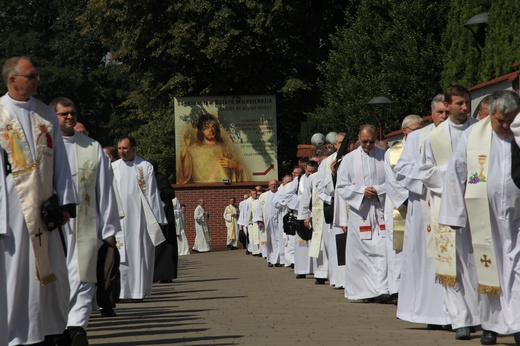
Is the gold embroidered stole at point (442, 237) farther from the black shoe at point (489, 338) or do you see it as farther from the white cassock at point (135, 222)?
the white cassock at point (135, 222)

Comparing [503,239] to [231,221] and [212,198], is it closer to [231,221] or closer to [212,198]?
[231,221]

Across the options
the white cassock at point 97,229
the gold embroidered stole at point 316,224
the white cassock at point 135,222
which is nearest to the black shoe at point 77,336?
the white cassock at point 97,229

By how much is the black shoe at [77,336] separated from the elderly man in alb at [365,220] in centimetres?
556

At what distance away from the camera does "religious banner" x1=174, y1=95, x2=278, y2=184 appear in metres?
43.1

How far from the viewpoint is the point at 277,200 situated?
91.0 ft

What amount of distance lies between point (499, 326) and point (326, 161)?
31.0ft

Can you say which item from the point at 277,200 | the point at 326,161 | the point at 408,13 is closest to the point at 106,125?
the point at 408,13

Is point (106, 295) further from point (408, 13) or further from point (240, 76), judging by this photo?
point (240, 76)

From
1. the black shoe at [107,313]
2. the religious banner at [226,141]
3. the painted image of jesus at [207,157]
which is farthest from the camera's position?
the painted image of jesus at [207,157]

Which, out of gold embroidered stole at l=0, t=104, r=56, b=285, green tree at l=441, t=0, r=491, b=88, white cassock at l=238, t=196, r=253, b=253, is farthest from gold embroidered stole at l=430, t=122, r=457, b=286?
white cassock at l=238, t=196, r=253, b=253

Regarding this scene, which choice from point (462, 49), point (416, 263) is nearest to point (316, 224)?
point (416, 263)

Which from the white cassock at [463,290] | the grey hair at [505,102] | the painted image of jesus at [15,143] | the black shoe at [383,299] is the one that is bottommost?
the black shoe at [383,299]

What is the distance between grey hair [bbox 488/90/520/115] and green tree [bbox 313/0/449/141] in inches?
1018

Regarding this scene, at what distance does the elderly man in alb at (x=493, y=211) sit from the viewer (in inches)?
346
